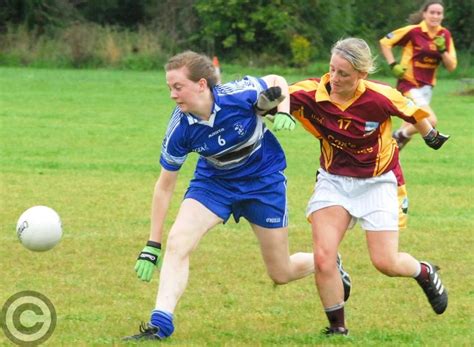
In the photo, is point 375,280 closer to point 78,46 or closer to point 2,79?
point 2,79

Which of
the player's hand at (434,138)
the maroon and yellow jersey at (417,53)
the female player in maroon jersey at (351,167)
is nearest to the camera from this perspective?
the female player in maroon jersey at (351,167)

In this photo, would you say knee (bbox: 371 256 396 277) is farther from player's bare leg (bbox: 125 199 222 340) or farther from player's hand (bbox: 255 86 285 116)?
player's hand (bbox: 255 86 285 116)

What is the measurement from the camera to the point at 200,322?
643 cm

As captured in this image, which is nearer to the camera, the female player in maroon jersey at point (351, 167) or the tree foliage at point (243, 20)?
the female player in maroon jersey at point (351, 167)

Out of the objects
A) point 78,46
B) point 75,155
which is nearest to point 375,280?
point 75,155

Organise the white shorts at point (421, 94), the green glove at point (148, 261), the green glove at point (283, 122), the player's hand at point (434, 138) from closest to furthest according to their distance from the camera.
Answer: the green glove at point (283, 122)
the green glove at point (148, 261)
the player's hand at point (434, 138)
the white shorts at point (421, 94)

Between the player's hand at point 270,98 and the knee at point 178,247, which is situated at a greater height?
the player's hand at point 270,98

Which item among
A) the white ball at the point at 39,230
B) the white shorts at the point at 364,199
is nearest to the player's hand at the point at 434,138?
the white shorts at the point at 364,199

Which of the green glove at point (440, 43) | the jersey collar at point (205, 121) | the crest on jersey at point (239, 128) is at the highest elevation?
the jersey collar at point (205, 121)

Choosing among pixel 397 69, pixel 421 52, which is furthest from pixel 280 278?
pixel 421 52

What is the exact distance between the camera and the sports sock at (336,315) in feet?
19.8

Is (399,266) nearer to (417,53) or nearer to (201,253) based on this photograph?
(201,253)

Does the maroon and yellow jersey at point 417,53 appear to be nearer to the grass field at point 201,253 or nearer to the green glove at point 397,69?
the green glove at point 397,69

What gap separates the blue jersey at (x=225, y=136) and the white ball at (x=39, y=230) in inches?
33.8
